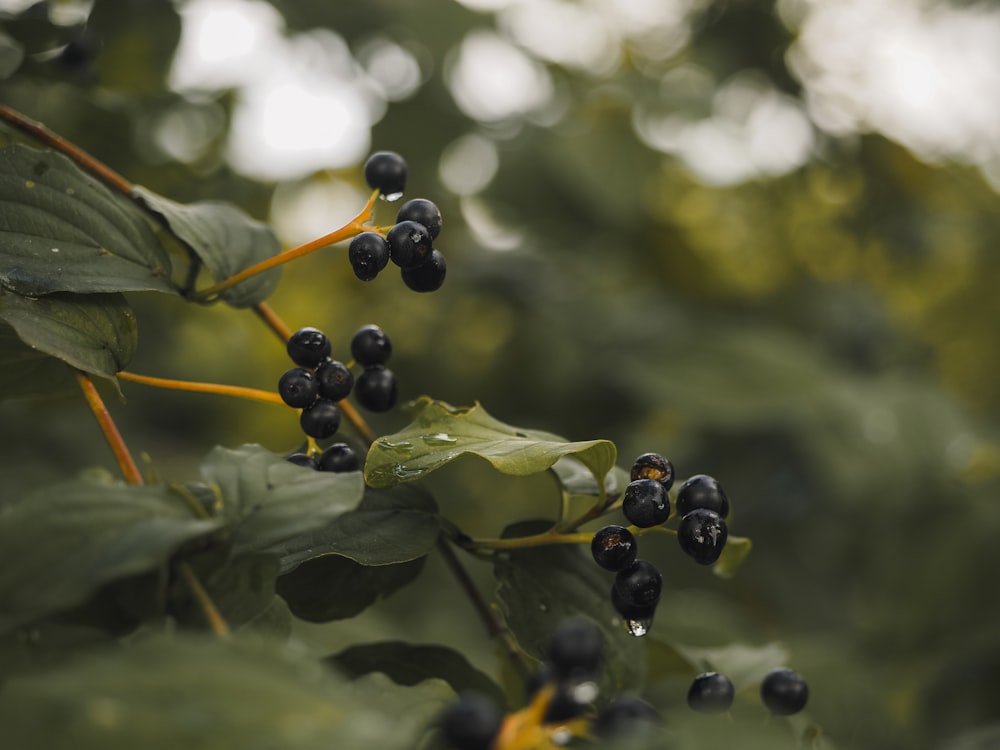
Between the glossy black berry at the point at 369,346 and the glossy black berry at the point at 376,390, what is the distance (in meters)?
0.02

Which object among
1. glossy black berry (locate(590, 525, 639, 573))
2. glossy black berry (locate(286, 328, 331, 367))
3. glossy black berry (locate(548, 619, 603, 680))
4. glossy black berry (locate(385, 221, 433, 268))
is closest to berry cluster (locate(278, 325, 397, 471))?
glossy black berry (locate(286, 328, 331, 367))

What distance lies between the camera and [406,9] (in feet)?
7.34

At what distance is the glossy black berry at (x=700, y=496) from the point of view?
0.77 m

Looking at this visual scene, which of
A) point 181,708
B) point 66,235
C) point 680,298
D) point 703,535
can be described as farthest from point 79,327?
point 680,298

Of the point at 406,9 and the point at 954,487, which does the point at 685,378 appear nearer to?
the point at 954,487

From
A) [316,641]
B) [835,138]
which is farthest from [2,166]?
[835,138]

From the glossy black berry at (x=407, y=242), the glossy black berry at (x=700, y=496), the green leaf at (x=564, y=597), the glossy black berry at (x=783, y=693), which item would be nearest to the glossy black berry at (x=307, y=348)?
the glossy black berry at (x=407, y=242)

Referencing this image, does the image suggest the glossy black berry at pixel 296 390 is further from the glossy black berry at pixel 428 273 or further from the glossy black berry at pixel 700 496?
the glossy black berry at pixel 700 496

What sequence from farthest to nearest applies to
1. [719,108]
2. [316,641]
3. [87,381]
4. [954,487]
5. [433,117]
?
[719,108] → [433,117] → [954,487] → [316,641] → [87,381]

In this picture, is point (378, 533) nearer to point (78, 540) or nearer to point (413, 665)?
point (413, 665)

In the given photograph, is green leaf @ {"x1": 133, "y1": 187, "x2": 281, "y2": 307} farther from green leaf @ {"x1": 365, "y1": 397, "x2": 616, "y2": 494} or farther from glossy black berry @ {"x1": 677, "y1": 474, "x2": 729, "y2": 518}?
glossy black berry @ {"x1": 677, "y1": 474, "x2": 729, "y2": 518}

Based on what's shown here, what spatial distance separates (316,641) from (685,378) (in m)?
1.22

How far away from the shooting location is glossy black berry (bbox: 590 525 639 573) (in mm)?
764

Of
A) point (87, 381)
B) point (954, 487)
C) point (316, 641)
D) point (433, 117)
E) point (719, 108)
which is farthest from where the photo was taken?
point (719, 108)
